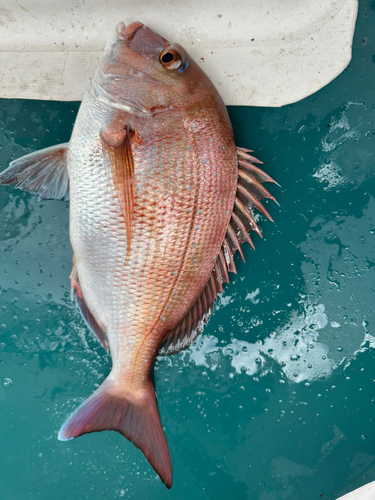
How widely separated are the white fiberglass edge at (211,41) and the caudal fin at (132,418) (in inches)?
52.0

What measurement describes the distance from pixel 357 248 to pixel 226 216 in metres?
0.76

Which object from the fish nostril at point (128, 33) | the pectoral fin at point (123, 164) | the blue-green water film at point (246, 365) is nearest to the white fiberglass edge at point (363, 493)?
the blue-green water film at point (246, 365)

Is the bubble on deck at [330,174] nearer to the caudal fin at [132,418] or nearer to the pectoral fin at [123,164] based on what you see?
the pectoral fin at [123,164]

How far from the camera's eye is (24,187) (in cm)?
131

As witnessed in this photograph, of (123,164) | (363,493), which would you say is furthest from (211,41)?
(363,493)

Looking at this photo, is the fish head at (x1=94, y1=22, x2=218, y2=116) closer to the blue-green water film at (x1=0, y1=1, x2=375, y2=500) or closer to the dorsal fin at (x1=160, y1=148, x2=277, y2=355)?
the dorsal fin at (x1=160, y1=148, x2=277, y2=355)

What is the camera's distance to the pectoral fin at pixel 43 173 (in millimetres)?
1246

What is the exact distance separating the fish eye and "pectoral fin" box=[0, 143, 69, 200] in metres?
0.49

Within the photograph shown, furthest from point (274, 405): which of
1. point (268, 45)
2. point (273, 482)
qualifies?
point (268, 45)

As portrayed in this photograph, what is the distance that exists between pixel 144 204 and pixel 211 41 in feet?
2.83

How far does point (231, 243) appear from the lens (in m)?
1.29

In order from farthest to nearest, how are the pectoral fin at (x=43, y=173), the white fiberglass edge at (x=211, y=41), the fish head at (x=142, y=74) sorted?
the white fiberglass edge at (x=211, y=41), the pectoral fin at (x=43, y=173), the fish head at (x=142, y=74)

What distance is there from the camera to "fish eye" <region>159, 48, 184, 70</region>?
1.07 meters

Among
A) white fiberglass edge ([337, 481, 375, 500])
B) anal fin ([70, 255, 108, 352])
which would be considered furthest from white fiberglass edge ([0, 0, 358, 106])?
white fiberglass edge ([337, 481, 375, 500])
